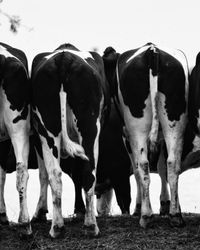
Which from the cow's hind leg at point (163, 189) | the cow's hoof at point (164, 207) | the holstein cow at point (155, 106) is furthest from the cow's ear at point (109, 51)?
the cow's hoof at point (164, 207)

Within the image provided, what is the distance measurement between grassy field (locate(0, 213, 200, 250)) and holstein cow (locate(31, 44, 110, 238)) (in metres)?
0.23

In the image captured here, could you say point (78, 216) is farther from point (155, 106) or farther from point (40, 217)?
point (155, 106)

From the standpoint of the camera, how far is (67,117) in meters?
11.7

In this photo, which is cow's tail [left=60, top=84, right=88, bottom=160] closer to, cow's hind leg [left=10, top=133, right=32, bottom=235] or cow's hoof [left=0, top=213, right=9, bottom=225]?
cow's hind leg [left=10, top=133, right=32, bottom=235]

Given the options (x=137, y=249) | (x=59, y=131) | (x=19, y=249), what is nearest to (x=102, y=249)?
(x=137, y=249)

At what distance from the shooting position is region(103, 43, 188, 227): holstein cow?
12.0 meters

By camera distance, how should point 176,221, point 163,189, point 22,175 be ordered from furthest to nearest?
1. point 163,189
2. point 176,221
3. point 22,175

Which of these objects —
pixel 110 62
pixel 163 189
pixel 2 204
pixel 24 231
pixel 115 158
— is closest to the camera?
pixel 24 231

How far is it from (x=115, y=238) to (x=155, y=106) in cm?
218

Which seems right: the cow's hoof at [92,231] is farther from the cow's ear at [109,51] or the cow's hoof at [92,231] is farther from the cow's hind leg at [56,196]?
the cow's ear at [109,51]

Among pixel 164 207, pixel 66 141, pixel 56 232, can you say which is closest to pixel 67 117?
pixel 66 141

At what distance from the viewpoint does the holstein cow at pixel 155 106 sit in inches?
473

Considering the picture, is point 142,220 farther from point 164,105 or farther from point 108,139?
point 108,139

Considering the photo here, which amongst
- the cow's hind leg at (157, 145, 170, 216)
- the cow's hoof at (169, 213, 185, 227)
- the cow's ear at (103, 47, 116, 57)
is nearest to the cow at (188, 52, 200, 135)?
the cow's hoof at (169, 213, 185, 227)
